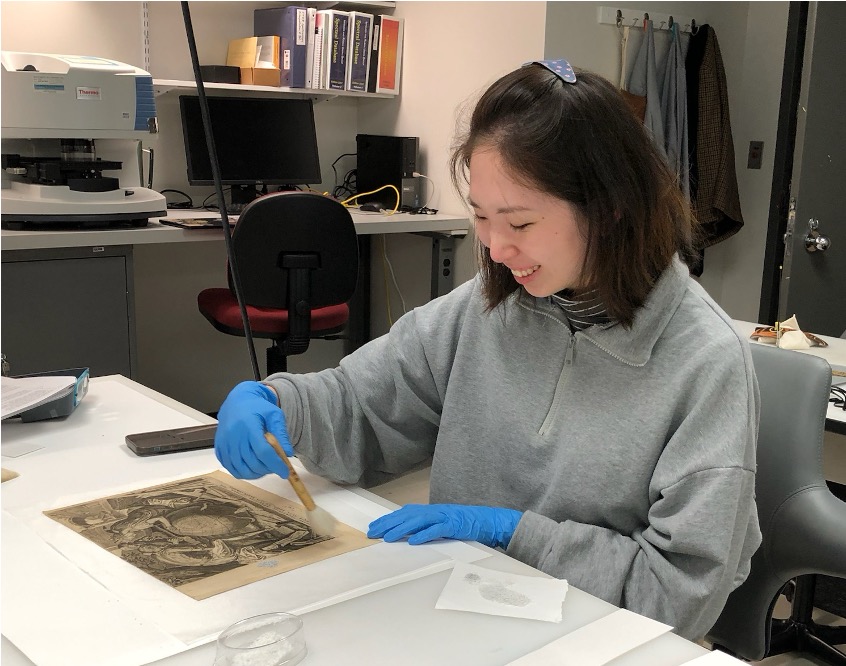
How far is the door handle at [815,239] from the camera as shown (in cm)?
317

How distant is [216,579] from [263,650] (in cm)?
17

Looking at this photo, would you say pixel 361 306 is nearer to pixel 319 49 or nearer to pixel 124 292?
pixel 319 49

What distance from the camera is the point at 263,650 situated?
714 mm

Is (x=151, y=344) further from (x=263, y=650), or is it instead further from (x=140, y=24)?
(x=263, y=650)

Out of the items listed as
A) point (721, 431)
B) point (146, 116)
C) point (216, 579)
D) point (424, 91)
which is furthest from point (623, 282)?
point (424, 91)

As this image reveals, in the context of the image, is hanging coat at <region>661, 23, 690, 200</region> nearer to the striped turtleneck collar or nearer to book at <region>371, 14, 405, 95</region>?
book at <region>371, 14, 405, 95</region>

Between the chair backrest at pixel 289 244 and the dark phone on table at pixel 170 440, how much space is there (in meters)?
1.46

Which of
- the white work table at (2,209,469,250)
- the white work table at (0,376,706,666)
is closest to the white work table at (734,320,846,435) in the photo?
the white work table at (0,376,706,666)

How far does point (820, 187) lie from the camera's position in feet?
10.4

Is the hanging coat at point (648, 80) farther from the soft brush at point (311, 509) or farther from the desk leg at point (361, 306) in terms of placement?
the soft brush at point (311, 509)

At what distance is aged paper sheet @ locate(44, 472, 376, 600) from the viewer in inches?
34.7

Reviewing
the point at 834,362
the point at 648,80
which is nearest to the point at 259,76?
the point at 648,80

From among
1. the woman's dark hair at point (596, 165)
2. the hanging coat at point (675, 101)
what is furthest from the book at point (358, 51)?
the woman's dark hair at point (596, 165)

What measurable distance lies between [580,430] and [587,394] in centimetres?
5
